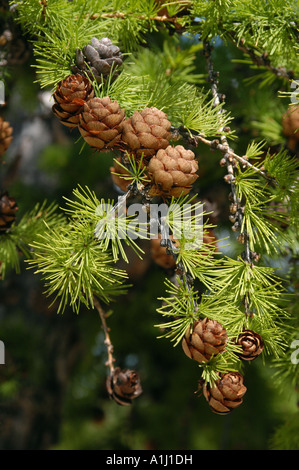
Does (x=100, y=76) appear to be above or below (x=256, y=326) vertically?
above

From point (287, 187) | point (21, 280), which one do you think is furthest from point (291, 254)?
point (21, 280)

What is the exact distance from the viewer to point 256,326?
2.40ft

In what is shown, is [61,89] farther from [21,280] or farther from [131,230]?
[21,280]

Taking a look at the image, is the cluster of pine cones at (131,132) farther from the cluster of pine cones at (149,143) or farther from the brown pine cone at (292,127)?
the brown pine cone at (292,127)

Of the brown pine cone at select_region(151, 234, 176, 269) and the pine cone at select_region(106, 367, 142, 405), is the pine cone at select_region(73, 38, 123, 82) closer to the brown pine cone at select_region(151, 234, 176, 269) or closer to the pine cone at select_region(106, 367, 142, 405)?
the brown pine cone at select_region(151, 234, 176, 269)

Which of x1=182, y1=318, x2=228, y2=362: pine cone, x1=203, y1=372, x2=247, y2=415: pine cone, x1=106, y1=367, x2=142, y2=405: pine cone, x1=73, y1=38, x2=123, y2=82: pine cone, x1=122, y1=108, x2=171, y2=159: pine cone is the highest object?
x1=73, y1=38, x2=123, y2=82: pine cone

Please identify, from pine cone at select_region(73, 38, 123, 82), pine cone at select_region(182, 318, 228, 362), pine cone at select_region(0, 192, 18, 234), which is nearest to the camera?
pine cone at select_region(182, 318, 228, 362)

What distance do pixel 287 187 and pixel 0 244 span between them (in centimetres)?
56

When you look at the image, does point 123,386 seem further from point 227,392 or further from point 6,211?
point 6,211

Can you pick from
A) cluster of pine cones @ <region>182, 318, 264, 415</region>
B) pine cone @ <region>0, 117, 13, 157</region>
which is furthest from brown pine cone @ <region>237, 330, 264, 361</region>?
pine cone @ <region>0, 117, 13, 157</region>

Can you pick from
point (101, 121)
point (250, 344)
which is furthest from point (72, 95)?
point (250, 344)

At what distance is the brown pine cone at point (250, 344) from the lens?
69 cm

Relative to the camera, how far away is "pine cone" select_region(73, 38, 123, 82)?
81cm

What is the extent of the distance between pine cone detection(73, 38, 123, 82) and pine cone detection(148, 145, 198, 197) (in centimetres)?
20
